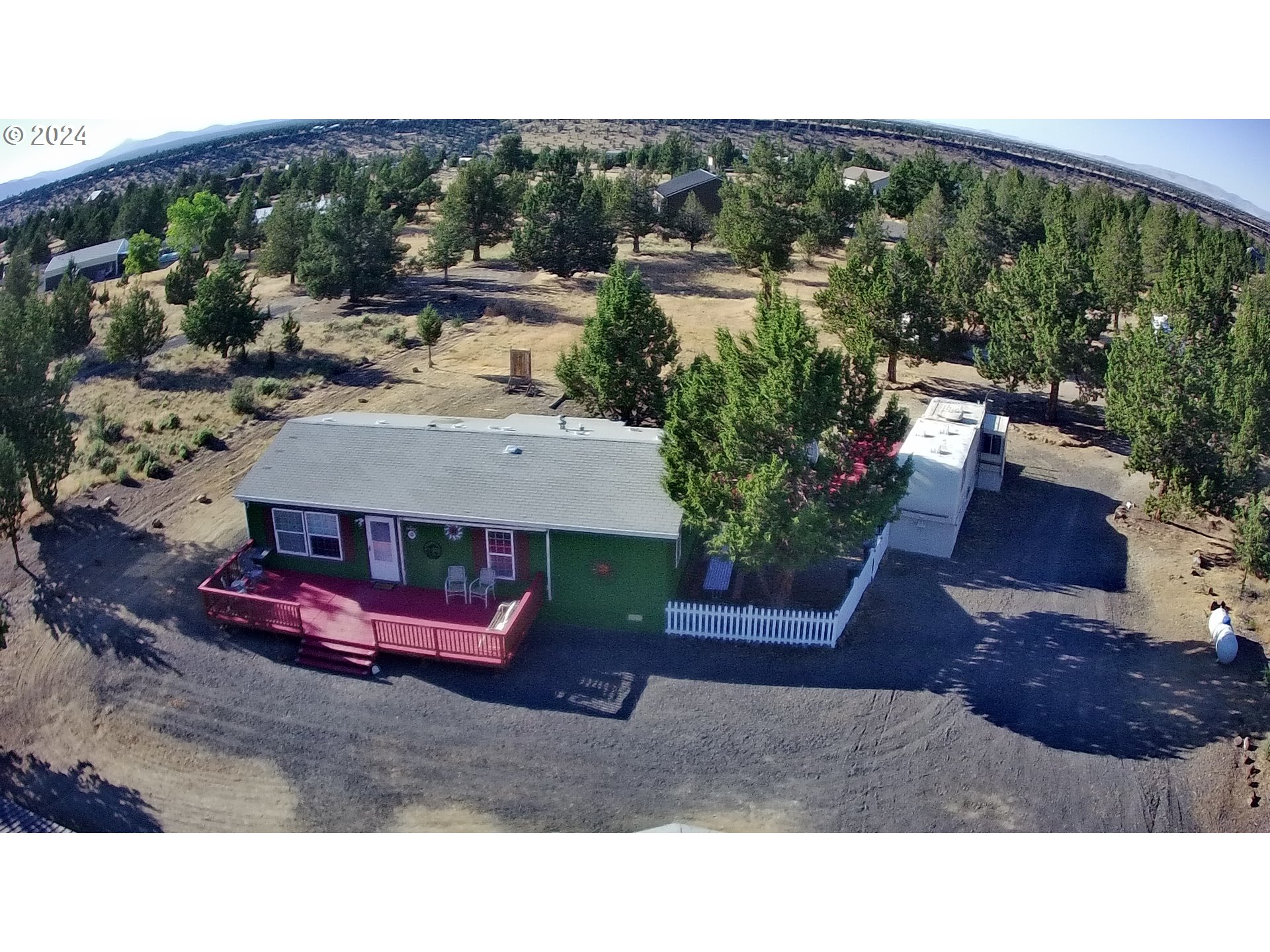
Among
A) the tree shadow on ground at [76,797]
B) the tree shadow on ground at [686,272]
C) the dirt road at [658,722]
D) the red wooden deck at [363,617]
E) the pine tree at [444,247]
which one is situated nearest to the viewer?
the tree shadow on ground at [76,797]

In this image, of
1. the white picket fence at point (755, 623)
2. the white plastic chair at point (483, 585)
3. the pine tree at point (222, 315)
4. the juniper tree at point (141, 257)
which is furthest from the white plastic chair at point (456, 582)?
the juniper tree at point (141, 257)

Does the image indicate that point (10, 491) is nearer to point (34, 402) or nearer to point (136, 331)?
point (34, 402)

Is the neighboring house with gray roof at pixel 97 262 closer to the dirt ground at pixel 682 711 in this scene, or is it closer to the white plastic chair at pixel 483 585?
the dirt ground at pixel 682 711

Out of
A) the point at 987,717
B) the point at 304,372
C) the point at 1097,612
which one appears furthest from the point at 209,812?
the point at 304,372

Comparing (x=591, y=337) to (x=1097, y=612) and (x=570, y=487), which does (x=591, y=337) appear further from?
(x=1097, y=612)

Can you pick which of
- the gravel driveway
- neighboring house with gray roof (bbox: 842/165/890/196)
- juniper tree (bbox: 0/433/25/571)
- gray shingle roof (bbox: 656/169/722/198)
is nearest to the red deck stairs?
the gravel driveway

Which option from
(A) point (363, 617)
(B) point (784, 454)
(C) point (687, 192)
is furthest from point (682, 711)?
(C) point (687, 192)
